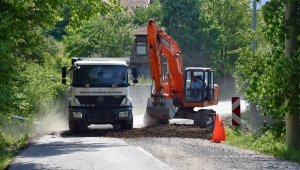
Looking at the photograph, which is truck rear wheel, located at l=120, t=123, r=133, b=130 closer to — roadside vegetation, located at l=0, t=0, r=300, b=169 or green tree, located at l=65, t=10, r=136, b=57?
roadside vegetation, located at l=0, t=0, r=300, b=169

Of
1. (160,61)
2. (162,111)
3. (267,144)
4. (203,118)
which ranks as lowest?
(267,144)

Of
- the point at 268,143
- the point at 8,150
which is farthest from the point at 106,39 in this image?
the point at 268,143

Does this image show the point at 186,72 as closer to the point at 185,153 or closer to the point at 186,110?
the point at 186,110

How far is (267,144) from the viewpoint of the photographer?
18672 mm

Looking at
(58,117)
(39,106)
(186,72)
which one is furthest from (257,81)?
(58,117)

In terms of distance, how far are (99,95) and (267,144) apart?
7716 millimetres

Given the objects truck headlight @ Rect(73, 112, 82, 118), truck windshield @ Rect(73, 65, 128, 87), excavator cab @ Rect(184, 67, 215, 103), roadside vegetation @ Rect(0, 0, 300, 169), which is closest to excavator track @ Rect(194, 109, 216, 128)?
excavator cab @ Rect(184, 67, 215, 103)

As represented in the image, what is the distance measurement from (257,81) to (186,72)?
37.3ft

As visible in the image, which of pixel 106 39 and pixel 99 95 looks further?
pixel 106 39

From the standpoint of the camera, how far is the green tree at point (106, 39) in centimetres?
5288

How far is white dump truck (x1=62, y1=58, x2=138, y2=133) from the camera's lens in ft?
79.0

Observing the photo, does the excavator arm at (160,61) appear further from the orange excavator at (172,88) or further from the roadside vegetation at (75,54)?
the roadside vegetation at (75,54)

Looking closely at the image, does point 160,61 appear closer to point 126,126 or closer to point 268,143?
point 126,126

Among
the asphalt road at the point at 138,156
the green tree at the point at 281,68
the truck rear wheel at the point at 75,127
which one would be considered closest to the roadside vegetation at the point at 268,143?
the asphalt road at the point at 138,156
